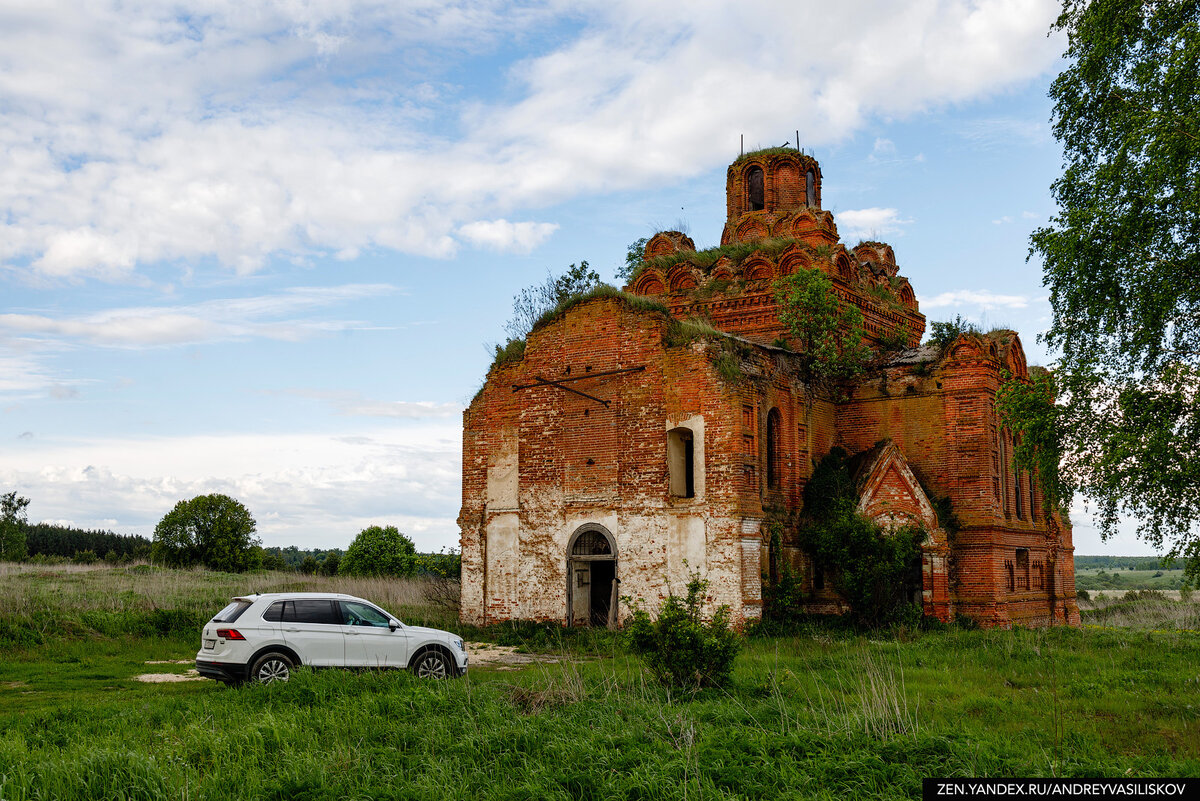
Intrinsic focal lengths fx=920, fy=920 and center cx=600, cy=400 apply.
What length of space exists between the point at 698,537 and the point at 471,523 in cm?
692

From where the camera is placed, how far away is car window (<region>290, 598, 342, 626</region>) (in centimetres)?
1346

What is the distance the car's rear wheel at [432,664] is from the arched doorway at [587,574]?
7781mm

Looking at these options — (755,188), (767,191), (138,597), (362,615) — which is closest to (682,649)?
(362,615)

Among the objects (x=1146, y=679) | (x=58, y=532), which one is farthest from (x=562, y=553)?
(x=58, y=532)

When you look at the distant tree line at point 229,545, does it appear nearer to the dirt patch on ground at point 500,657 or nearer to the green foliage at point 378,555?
the green foliage at point 378,555

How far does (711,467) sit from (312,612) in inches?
389

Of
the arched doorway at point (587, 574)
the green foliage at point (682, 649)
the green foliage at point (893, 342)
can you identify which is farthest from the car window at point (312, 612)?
the green foliage at point (893, 342)

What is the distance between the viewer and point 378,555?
155ft

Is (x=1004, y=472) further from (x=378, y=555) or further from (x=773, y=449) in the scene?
(x=378, y=555)

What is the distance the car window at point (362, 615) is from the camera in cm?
1389

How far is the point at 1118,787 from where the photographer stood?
7.62 m

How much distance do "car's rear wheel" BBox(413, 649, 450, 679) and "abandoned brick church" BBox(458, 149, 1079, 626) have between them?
6.46m

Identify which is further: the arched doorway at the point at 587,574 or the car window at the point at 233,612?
the arched doorway at the point at 587,574

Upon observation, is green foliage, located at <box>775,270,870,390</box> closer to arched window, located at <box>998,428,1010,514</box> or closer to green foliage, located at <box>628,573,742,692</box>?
arched window, located at <box>998,428,1010,514</box>
